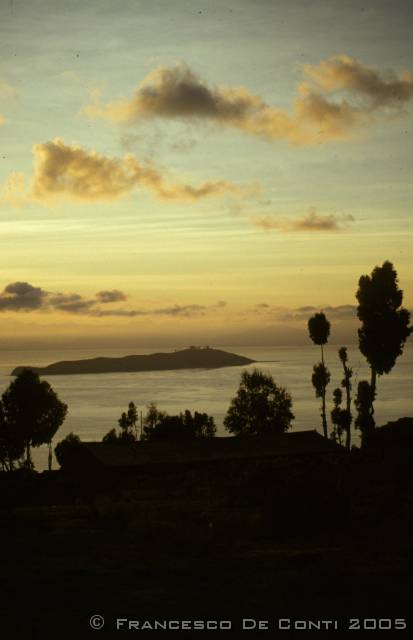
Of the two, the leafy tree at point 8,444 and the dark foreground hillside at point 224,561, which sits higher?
the dark foreground hillside at point 224,561

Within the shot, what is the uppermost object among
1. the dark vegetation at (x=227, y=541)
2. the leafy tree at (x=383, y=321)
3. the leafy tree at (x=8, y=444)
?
the leafy tree at (x=383, y=321)

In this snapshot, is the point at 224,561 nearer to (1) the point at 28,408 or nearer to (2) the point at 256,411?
(1) the point at 28,408

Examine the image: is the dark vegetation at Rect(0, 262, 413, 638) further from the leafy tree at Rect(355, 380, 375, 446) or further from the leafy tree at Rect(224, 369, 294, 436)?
the leafy tree at Rect(224, 369, 294, 436)

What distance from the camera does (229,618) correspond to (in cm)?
1273

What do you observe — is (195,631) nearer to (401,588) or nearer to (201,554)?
(401,588)

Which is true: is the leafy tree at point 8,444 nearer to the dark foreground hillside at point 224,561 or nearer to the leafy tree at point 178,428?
the leafy tree at point 178,428

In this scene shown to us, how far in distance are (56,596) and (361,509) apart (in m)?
15.8

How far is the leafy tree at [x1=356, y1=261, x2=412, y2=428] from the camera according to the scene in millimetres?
49531

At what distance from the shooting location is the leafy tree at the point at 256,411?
89.1m

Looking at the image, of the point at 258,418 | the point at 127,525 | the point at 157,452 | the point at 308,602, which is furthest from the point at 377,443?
the point at 258,418

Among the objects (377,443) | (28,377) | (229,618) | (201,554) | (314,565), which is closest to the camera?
(229,618)

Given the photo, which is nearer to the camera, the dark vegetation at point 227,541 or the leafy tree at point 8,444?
the dark vegetation at point 227,541

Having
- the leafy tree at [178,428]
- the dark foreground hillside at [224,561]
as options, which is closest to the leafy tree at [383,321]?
the dark foreground hillside at [224,561]

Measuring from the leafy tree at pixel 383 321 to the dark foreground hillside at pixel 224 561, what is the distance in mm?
16688
